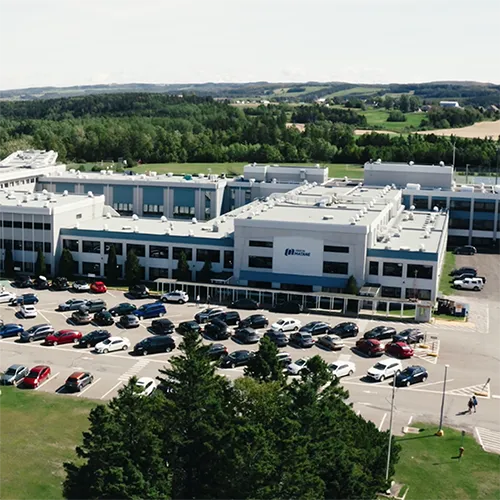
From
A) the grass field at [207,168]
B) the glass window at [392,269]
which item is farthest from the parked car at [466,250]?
the grass field at [207,168]

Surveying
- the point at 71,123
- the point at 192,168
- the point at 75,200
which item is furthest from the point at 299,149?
the point at 75,200

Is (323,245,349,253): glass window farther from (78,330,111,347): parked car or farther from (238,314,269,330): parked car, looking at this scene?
(78,330,111,347): parked car

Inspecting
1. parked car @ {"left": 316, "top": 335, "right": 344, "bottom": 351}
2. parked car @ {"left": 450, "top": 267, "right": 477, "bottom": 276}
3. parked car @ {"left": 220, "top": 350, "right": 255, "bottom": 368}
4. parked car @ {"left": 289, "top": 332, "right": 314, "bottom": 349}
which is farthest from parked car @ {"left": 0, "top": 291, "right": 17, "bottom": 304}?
parked car @ {"left": 450, "top": 267, "right": 477, "bottom": 276}

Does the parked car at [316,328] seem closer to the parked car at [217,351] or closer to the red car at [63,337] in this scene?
the parked car at [217,351]

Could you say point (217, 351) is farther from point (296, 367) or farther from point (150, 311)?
point (150, 311)

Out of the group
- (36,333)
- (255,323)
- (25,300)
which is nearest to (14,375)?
(36,333)
